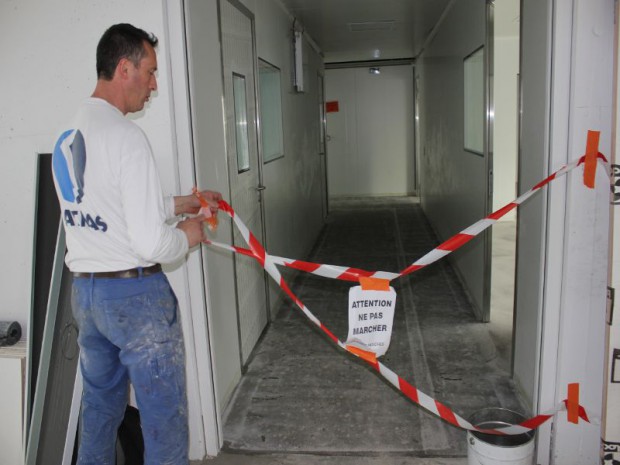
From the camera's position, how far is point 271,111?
4.69 metres

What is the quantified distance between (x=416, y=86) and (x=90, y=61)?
8.88 meters

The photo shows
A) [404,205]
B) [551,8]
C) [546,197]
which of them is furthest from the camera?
[404,205]

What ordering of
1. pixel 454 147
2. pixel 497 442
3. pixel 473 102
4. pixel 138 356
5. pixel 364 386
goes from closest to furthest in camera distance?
pixel 138 356 → pixel 497 442 → pixel 364 386 → pixel 473 102 → pixel 454 147

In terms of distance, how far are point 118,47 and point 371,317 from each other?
133 cm

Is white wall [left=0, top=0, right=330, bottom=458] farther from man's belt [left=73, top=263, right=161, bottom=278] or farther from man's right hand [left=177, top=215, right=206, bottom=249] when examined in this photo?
man's belt [left=73, top=263, right=161, bottom=278]

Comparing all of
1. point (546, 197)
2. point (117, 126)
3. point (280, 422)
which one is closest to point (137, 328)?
point (117, 126)

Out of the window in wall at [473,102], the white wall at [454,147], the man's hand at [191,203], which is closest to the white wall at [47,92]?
the man's hand at [191,203]

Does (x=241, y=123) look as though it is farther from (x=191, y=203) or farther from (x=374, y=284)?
(x=374, y=284)

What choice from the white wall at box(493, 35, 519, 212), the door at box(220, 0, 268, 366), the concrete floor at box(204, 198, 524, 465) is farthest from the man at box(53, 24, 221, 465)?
the white wall at box(493, 35, 519, 212)

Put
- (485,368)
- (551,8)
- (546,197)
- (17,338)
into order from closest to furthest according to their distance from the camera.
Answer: (551,8)
(546,197)
(17,338)
(485,368)

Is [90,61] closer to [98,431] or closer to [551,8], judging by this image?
[98,431]

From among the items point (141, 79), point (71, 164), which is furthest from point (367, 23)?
point (71, 164)

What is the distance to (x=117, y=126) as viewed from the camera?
1.65 meters

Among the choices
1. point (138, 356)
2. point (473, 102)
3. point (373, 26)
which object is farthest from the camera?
point (373, 26)
